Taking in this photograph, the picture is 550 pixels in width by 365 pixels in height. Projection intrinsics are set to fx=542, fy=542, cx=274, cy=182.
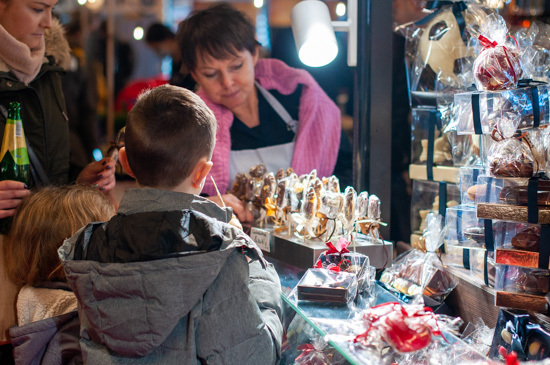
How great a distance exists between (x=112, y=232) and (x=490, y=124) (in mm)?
1090

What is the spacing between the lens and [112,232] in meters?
1.35

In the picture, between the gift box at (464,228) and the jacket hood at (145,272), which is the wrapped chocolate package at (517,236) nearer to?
the gift box at (464,228)

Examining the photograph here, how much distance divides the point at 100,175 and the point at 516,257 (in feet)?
5.36

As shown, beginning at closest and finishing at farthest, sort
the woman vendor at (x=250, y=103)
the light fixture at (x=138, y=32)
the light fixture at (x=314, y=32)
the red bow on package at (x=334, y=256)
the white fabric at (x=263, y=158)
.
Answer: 1. the red bow on package at (x=334, y=256)
2. the light fixture at (x=314, y=32)
3. the woman vendor at (x=250, y=103)
4. the white fabric at (x=263, y=158)
5. the light fixture at (x=138, y=32)

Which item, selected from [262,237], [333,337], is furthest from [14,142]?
[333,337]

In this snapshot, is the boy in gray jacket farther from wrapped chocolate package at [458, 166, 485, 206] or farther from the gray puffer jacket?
wrapped chocolate package at [458, 166, 485, 206]

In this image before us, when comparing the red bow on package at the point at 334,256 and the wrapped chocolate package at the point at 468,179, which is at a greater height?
the wrapped chocolate package at the point at 468,179

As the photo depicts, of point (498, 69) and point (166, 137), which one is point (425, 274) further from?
point (166, 137)

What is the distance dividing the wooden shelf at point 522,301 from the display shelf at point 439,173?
0.67 metres

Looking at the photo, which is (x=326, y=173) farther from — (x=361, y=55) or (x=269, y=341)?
(x=269, y=341)

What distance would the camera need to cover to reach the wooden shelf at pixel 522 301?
1.44 metres

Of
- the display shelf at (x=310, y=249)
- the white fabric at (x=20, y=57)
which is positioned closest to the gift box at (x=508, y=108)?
the display shelf at (x=310, y=249)

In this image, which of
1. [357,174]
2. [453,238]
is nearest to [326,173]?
[357,174]

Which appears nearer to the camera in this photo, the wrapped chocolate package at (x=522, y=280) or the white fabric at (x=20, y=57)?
the wrapped chocolate package at (x=522, y=280)
